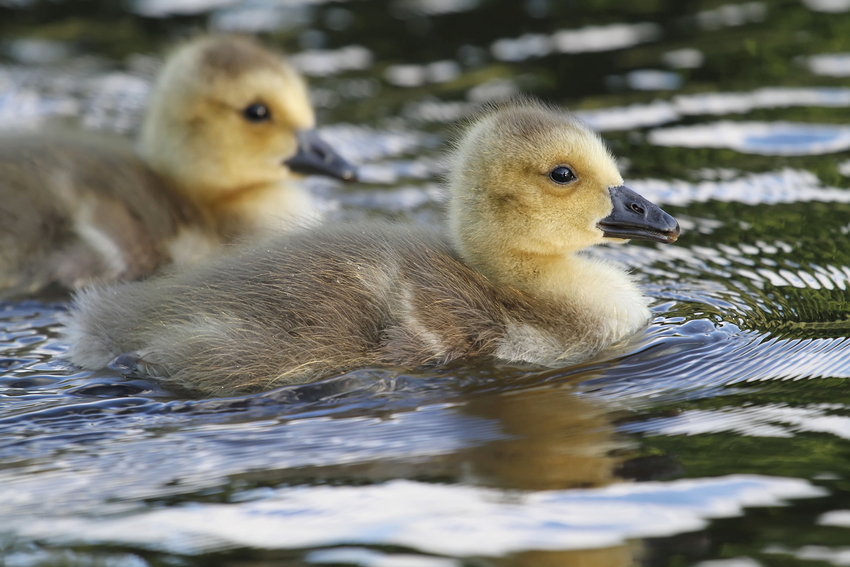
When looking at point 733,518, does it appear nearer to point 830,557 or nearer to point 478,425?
point 830,557

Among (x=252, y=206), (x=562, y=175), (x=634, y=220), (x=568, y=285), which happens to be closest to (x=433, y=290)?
(x=568, y=285)

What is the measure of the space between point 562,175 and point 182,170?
92.2 inches

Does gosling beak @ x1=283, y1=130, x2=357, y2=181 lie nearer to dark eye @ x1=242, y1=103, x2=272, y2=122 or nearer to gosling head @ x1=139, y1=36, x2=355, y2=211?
gosling head @ x1=139, y1=36, x2=355, y2=211

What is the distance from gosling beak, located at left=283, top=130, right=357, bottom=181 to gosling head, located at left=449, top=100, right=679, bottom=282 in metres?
1.64

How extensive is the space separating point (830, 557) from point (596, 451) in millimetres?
763

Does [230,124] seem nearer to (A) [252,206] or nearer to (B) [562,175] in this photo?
(A) [252,206]

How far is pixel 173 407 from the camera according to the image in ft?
12.6

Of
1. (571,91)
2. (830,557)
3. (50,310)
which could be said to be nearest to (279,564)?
(830,557)

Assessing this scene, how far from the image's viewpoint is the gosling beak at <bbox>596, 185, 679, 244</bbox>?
14.3ft

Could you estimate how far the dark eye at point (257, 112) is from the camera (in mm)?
6012

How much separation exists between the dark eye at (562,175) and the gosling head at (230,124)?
1.78 metres

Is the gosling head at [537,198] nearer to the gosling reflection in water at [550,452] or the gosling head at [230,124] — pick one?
the gosling reflection in water at [550,452]

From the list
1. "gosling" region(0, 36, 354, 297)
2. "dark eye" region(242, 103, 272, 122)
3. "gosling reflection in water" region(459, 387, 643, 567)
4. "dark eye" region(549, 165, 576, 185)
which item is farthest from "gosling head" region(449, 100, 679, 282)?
"dark eye" region(242, 103, 272, 122)

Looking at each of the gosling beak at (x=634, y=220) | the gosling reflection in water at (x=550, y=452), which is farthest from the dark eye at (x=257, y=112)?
the gosling reflection in water at (x=550, y=452)
